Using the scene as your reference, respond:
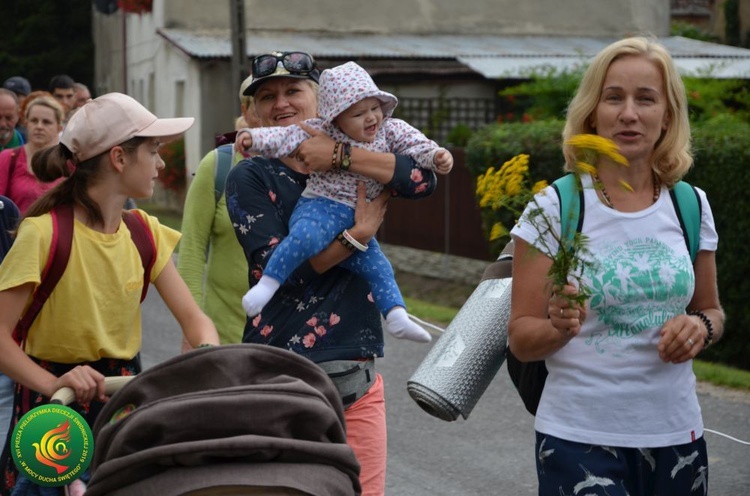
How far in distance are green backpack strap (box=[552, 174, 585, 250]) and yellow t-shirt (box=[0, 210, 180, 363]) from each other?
136cm

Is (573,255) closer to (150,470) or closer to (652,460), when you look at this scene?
(652,460)

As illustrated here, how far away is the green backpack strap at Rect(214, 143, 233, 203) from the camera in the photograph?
16.9 feet

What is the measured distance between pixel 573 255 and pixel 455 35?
2843 cm

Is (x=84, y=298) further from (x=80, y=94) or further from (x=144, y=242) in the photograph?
(x=80, y=94)

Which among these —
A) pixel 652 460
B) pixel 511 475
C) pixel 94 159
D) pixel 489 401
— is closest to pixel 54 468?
pixel 94 159

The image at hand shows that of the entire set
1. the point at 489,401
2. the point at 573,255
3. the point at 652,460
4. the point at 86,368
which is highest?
the point at 573,255

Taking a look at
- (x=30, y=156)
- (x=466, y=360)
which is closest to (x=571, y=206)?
(x=466, y=360)

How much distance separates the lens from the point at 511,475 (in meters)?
7.10

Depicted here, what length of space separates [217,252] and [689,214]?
2.30 m

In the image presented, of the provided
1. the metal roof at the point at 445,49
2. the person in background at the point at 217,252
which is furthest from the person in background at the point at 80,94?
the metal roof at the point at 445,49

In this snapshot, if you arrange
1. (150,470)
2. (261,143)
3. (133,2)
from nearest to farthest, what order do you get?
(150,470) → (261,143) → (133,2)

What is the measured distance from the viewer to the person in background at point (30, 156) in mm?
7965

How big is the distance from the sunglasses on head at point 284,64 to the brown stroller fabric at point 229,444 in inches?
62.3

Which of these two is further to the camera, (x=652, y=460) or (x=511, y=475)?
(x=511, y=475)
